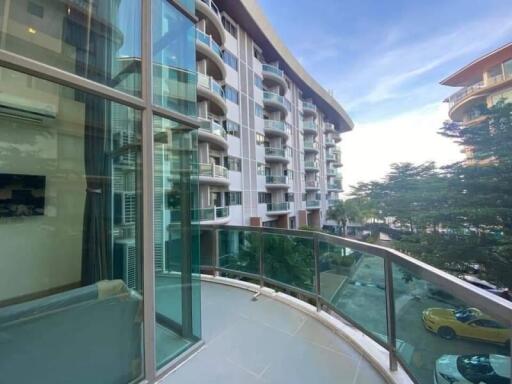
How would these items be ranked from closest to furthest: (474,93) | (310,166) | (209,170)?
1. (209,170)
2. (474,93)
3. (310,166)

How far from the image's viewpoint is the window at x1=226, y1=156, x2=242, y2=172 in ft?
49.8

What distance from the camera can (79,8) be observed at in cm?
203

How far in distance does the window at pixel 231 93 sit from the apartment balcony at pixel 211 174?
520cm

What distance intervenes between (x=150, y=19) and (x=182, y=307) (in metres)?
2.52

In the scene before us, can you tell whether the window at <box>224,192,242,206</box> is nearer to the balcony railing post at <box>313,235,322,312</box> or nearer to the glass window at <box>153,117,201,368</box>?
the balcony railing post at <box>313,235,322,312</box>

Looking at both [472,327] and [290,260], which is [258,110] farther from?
[472,327]

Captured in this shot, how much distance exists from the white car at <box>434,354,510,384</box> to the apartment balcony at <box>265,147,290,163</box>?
59.1 ft

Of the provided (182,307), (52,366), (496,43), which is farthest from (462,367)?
(496,43)

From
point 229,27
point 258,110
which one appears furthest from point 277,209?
point 229,27

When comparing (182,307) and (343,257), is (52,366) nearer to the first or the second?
(182,307)

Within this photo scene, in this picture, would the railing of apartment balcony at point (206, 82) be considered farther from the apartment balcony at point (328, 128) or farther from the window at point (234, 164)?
the apartment balcony at point (328, 128)

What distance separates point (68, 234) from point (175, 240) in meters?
1.23

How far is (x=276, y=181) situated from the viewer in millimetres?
19500

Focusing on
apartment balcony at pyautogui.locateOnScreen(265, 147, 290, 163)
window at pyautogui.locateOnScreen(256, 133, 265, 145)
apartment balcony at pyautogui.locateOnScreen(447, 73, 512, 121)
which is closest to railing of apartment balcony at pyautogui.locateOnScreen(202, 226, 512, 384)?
window at pyautogui.locateOnScreen(256, 133, 265, 145)
